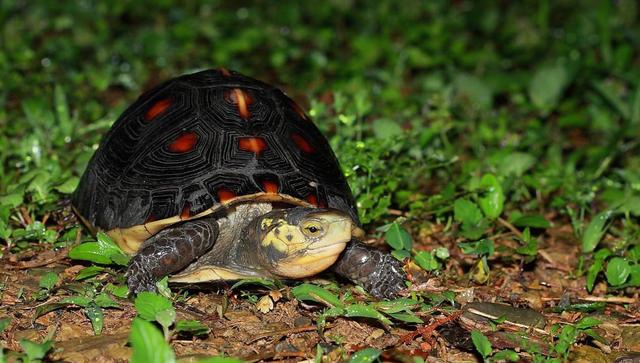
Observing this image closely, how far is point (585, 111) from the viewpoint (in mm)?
7492

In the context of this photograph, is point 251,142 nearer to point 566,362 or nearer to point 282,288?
point 282,288

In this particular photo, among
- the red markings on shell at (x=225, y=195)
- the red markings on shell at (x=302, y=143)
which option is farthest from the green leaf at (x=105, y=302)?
the red markings on shell at (x=302, y=143)

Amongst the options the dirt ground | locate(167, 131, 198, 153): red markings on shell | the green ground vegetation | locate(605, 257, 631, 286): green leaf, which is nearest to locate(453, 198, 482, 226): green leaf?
the green ground vegetation

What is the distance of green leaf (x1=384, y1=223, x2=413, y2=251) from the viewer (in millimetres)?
4316

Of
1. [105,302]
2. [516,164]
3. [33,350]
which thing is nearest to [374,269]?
[105,302]

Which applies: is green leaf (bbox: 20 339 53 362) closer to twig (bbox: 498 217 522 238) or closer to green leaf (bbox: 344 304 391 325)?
green leaf (bbox: 344 304 391 325)

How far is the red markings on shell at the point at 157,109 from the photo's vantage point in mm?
4512

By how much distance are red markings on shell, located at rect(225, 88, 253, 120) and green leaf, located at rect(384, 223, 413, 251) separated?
98cm

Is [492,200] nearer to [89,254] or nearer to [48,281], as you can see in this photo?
[89,254]

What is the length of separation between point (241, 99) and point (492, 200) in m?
1.61

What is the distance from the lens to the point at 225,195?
3982 mm

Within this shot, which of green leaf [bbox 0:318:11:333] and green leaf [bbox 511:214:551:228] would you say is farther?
green leaf [bbox 511:214:551:228]

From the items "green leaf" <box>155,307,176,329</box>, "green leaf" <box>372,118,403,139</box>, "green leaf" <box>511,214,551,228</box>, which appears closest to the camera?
"green leaf" <box>155,307,176,329</box>

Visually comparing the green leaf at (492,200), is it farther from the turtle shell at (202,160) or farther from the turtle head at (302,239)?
the turtle head at (302,239)
